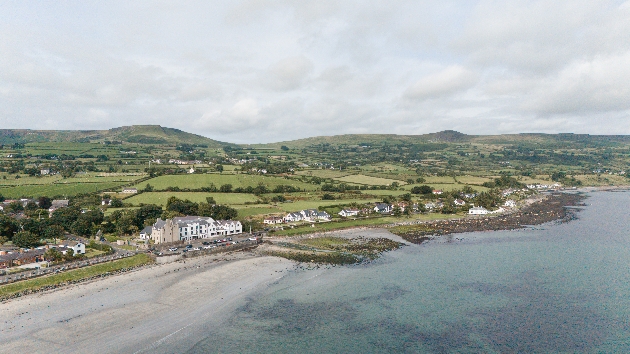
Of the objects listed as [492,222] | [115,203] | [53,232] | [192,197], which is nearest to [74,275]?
[53,232]

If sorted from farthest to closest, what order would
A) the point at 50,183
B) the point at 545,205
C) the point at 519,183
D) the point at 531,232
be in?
1. the point at 519,183
2. the point at 545,205
3. the point at 50,183
4. the point at 531,232

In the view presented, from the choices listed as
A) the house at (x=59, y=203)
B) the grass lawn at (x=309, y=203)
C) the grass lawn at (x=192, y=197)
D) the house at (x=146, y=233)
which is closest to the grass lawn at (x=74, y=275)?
the house at (x=146, y=233)

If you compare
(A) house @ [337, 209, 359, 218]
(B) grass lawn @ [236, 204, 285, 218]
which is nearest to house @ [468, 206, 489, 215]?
(A) house @ [337, 209, 359, 218]

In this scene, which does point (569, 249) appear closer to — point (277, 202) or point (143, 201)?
point (277, 202)

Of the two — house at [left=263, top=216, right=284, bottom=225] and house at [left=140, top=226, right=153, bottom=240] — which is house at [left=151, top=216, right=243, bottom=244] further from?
house at [left=263, top=216, right=284, bottom=225]

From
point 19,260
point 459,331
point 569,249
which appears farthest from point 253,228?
point 569,249

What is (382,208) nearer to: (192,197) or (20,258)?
(192,197)
